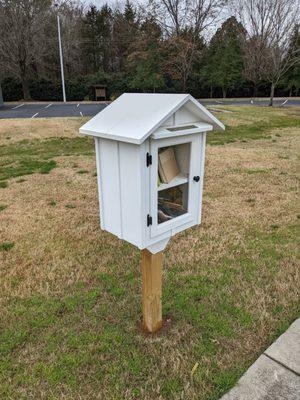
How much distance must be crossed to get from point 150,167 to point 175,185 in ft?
1.05

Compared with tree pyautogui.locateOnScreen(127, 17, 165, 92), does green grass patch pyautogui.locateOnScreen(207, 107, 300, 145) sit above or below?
below

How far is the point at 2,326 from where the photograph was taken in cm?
244

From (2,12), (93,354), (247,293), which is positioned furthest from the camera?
(2,12)

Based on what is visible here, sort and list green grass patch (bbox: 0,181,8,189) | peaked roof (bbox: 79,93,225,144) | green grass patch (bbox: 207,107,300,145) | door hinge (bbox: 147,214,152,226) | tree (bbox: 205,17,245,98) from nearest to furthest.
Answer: peaked roof (bbox: 79,93,225,144) < door hinge (bbox: 147,214,152,226) < green grass patch (bbox: 0,181,8,189) < green grass patch (bbox: 207,107,300,145) < tree (bbox: 205,17,245,98)

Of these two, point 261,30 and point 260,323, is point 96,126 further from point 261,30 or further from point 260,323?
point 261,30

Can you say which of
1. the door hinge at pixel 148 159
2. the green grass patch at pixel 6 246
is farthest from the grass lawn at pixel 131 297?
the door hinge at pixel 148 159

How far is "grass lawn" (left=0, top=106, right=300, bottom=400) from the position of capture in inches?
80.5

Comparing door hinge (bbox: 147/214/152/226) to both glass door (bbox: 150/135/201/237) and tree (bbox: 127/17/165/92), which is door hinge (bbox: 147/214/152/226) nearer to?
glass door (bbox: 150/135/201/237)

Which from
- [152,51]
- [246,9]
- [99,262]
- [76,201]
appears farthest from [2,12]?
[99,262]

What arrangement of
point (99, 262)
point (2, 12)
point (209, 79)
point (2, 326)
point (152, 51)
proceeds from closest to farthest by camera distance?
point (2, 326), point (99, 262), point (2, 12), point (152, 51), point (209, 79)

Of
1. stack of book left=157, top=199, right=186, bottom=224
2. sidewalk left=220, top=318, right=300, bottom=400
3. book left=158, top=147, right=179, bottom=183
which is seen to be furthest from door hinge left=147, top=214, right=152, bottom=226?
sidewalk left=220, top=318, right=300, bottom=400

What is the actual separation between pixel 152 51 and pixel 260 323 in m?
27.6

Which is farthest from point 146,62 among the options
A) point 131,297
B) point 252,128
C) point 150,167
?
point 150,167

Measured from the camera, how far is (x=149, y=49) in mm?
26984
